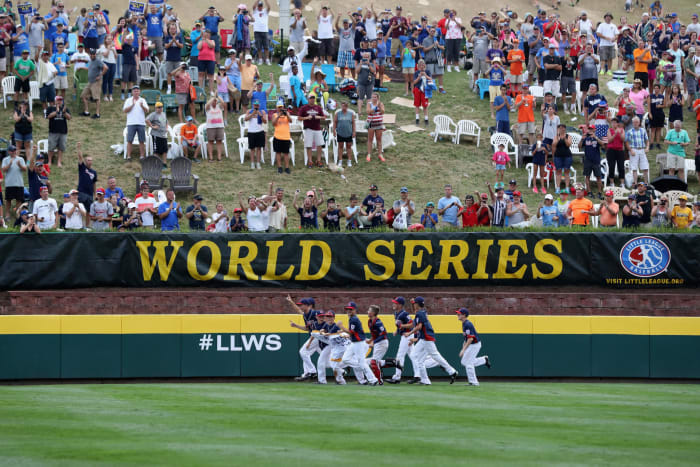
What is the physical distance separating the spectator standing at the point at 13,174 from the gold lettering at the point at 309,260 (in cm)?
715

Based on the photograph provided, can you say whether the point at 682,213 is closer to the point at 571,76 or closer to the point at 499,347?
the point at 499,347

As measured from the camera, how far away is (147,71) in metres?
30.0

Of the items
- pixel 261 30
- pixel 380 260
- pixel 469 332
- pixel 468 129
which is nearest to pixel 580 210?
pixel 380 260

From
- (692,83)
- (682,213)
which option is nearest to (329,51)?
(692,83)

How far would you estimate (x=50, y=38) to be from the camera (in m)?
30.5

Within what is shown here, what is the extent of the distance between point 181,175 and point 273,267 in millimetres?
4890

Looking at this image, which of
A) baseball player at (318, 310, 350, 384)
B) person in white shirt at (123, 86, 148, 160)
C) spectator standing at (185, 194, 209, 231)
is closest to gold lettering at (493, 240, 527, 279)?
baseball player at (318, 310, 350, 384)

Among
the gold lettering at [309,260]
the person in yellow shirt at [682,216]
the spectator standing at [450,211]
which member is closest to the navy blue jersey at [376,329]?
the gold lettering at [309,260]

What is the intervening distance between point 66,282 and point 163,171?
5.97 metres

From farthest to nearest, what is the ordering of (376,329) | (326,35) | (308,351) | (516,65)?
(326,35)
(516,65)
(308,351)
(376,329)

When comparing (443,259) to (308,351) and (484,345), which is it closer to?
(484,345)

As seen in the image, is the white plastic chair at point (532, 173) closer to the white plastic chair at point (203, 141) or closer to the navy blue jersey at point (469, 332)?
the white plastic chair at point (203, 141)

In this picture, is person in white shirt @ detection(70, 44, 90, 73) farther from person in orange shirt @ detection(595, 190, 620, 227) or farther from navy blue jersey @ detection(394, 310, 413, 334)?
person in orange shirt @ detection(595, 190, 620, 227)

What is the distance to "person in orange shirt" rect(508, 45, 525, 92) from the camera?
30312 millimetres
